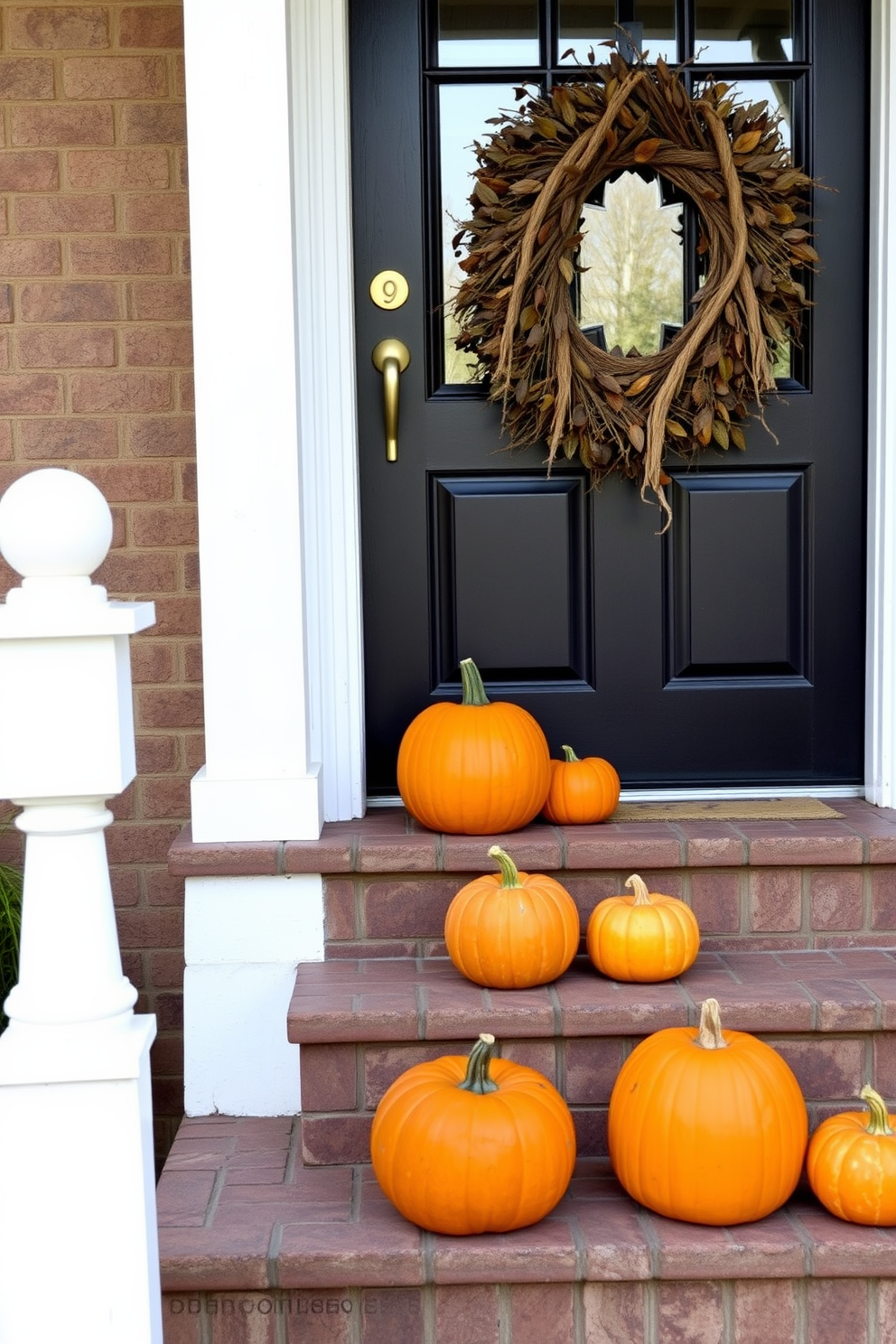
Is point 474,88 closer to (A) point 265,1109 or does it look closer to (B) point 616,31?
(B) point 616,31

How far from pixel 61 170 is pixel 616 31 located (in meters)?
1.26

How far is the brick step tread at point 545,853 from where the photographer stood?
2.50 metres

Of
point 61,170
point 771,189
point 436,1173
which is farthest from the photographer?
point 61,170

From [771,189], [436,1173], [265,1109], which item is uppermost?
[771,189]

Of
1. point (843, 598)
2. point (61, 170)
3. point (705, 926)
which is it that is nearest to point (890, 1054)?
point (705, 926)

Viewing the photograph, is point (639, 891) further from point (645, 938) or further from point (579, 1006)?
A: point (579, 1006)

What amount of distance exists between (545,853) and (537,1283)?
0.81 meters

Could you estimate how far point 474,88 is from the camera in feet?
9.43

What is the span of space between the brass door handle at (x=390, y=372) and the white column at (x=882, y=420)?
1016 mm

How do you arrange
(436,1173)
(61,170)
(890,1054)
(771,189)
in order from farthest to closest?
(61,170), (771,189), (890,1054), (436,1173)

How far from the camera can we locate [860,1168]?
197 cm

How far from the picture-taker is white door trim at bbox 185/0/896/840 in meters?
2.50

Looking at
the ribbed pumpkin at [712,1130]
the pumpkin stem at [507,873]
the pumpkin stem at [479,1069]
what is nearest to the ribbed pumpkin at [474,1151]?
the pumpkin stem at [479,1069]

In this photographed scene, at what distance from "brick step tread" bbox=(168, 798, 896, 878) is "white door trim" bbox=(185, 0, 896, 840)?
2.7 inches
